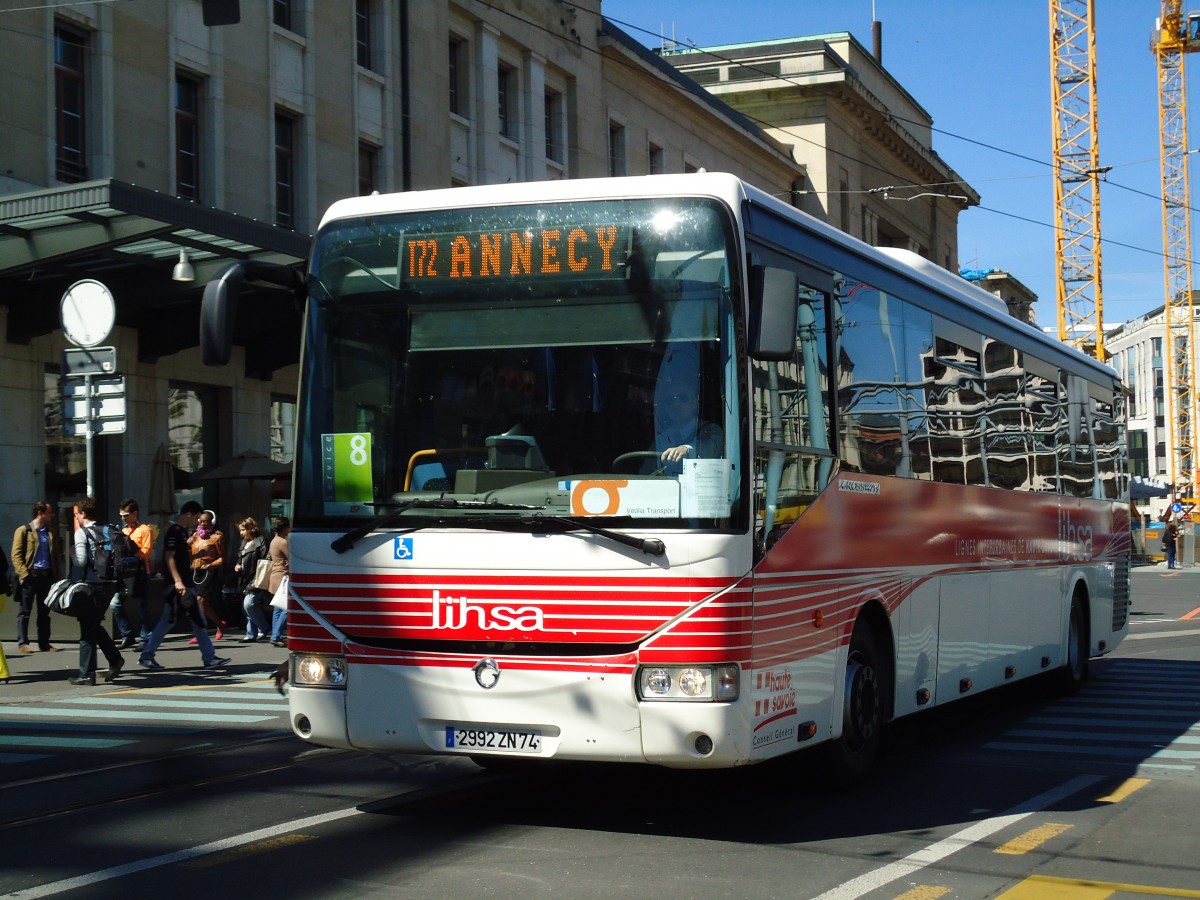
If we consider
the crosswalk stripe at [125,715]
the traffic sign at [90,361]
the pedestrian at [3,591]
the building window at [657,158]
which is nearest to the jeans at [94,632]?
the pedestrian at [3,591]

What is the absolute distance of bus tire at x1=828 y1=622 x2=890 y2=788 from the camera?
29.0 ft

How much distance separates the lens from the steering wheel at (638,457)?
7340 millimetres

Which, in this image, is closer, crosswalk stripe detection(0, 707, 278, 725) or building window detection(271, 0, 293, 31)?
crosswalk stripe detection(0, 707, 278, 725)

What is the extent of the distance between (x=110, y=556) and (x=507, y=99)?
23.5 m

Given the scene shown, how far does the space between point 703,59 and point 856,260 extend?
60.1m

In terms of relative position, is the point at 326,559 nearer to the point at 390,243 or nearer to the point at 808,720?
the point at 390,243

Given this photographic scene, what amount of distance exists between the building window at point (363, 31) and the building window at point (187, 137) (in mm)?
5714

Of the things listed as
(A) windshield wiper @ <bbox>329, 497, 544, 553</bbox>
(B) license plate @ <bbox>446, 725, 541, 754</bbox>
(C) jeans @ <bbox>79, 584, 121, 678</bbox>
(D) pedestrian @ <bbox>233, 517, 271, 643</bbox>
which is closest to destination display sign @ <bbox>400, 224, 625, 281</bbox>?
(A) windshield wiper @ <bbox>329, 497, 544, 553</bbox>

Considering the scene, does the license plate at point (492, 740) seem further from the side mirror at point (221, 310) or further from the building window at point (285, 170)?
the building window at point (285, 170)

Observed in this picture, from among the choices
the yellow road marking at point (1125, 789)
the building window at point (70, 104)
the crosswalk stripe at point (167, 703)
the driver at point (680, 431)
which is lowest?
the yellow road marking at point (1125, 789)

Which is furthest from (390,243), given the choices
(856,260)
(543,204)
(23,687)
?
(23,687)

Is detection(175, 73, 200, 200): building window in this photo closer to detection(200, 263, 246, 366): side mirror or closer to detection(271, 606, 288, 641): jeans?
detection(271, 606, 288, 641): jeans

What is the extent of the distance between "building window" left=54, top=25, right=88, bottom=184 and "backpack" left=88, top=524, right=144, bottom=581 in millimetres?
8689

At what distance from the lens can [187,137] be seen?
26.0 metres
